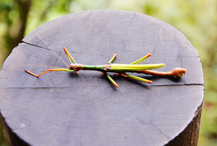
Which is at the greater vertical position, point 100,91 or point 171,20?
point 100,91

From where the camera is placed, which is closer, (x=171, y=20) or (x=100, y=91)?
(x=100, y=91)

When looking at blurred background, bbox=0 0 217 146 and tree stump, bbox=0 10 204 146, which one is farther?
blurred background, bbox=0 0 217 146

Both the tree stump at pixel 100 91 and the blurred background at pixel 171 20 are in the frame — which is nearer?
the tree stump at pixel 100 91

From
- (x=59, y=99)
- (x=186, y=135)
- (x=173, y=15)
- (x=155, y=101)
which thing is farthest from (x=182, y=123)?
(x=173, y=15)

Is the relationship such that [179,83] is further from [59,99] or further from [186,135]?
[59,99]
